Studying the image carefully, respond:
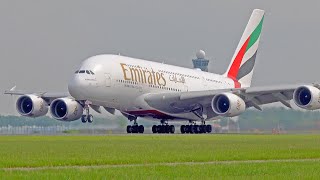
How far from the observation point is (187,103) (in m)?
63.8

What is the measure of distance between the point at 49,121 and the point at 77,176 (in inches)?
2775

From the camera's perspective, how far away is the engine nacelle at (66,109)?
61.4 meters

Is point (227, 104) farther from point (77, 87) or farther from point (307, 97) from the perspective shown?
point (77, 87)

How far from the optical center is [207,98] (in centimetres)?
6203

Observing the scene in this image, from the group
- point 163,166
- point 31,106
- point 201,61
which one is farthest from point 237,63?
point 163,166

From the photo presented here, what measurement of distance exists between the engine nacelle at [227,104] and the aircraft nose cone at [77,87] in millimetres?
9731

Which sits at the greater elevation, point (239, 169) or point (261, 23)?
point (261, 23)

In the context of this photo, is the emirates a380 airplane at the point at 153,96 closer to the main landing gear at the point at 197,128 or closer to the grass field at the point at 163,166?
the main landing gear at the point at 197,128

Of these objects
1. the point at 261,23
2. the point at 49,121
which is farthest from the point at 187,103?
the point at 49,121

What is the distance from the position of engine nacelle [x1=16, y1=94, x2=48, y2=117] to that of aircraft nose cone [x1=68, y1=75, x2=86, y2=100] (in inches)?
312

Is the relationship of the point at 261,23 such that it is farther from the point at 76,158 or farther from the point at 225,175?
the point at 225,175

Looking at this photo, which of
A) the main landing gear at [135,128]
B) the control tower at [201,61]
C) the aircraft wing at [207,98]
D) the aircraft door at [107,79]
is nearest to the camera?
the aircraft door at [107,79]

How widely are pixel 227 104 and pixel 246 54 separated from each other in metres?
15.9

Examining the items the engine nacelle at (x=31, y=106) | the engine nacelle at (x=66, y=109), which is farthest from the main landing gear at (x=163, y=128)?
the engine nacelle at (x=31, y=106)
